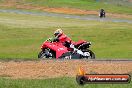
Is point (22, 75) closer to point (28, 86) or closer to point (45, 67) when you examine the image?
point (45, 67)

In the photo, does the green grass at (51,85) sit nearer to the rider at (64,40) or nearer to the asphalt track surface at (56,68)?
the asphalt track surface at (56,68)

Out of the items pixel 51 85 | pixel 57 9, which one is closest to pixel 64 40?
pixel 51 85

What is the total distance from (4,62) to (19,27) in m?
33.9

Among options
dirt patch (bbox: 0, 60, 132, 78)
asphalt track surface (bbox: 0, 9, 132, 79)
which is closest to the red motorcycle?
asphalt track surface (bbox: 0, 9, 132, 79)

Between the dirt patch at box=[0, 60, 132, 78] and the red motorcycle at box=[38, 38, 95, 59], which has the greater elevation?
the dirt patch at box=[0, 60, 132, 78]

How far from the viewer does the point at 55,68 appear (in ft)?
52.2

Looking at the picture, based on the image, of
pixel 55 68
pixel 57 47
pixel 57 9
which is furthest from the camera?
pixel 57 9

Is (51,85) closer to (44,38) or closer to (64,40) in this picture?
(64,40)

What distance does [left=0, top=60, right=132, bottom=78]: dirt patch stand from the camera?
1477 centimetres

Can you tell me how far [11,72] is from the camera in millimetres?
15141

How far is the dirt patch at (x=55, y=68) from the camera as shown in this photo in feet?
48.5

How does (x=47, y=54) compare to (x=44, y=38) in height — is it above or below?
above

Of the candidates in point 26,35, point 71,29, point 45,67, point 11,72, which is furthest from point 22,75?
point 71,29

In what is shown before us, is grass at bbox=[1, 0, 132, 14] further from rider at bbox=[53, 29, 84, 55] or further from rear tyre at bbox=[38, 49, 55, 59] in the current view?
rear tyre at bbox=[38, 49, 55, 59]
